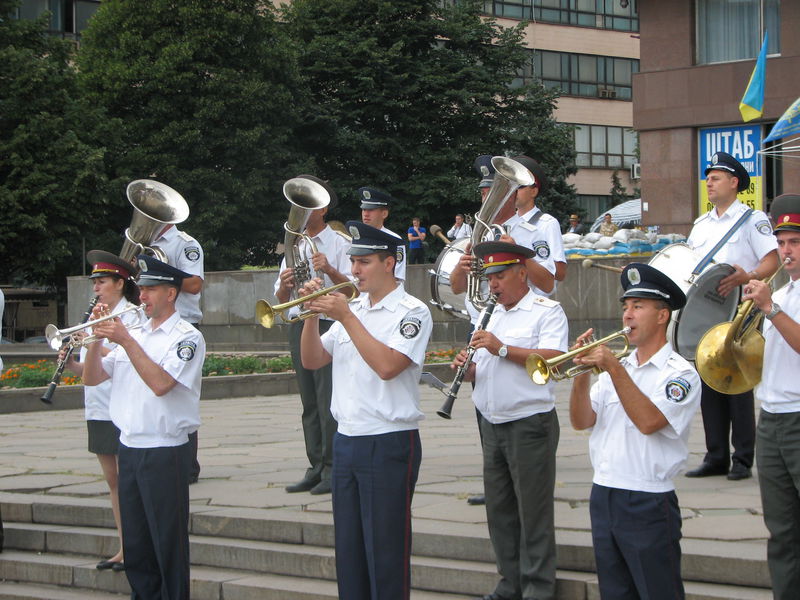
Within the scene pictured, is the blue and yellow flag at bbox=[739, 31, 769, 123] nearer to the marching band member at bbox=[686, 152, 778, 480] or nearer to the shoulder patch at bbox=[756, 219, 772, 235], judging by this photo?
the marching band member at bbox=[686, 152, 778, 480]

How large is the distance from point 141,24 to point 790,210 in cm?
3038

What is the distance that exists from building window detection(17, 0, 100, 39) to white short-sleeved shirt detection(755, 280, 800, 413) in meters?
40.8

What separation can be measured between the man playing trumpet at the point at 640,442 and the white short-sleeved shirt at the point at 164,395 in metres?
2.13

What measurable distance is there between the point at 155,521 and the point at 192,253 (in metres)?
2.74

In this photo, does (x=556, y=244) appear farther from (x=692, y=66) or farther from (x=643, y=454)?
(x=692, y=66)

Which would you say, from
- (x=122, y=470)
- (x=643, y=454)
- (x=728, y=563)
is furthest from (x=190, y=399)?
(x=728, y=563)

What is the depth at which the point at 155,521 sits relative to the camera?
595 cm

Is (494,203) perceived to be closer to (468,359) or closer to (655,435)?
(468,359)

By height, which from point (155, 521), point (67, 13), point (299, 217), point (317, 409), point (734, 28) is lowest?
point (155, 521)

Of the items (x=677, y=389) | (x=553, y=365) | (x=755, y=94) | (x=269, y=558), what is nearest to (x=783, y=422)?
(x=677, y=389)

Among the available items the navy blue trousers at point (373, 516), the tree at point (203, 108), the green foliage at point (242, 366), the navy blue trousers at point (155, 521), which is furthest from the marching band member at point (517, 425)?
the tree at point (203, 108)

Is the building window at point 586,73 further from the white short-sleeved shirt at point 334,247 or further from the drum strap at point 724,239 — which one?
the drum strap at point 724,239

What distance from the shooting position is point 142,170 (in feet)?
107

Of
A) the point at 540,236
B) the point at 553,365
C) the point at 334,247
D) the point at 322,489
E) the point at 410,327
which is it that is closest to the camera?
the point at 553,365
